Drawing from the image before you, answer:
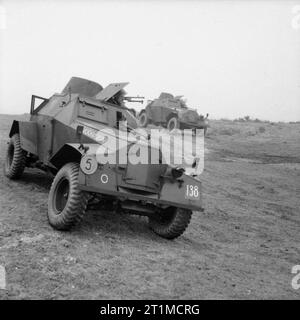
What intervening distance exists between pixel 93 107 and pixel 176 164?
1.89 meters

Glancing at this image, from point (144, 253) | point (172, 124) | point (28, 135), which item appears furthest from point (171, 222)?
point (172, 124)

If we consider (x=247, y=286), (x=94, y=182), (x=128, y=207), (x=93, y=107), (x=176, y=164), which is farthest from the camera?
(x=93, y=107)

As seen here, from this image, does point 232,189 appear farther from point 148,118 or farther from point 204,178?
point 148,118

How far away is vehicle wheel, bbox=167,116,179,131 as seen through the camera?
2040 centimetres

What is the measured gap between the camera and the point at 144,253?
520 centimetres

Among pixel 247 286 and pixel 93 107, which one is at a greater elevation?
pixel 93 107

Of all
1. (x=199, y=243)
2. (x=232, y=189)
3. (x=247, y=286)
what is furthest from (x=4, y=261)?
(x=232, y=189)

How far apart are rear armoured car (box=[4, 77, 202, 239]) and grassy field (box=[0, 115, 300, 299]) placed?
31cm

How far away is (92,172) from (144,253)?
3.40ft

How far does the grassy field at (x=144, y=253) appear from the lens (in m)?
4.10

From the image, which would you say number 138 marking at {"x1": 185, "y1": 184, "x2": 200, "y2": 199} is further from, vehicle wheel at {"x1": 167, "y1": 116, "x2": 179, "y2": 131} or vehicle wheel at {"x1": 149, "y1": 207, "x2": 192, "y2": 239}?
vehicle wheel at {"x1": 167, "y1": 116, "x2": 179, "y2": 131}

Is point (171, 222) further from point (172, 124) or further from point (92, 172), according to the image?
point (172, 124)

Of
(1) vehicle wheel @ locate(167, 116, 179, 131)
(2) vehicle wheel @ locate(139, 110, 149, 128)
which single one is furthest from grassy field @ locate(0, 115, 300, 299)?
(2) vehicle wheel @ locate(139, 110, 149, 128)

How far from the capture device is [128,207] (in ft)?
18.2
